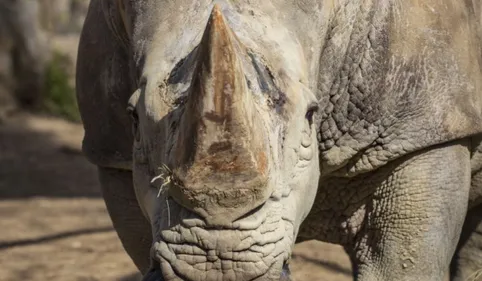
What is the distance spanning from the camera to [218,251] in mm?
3355

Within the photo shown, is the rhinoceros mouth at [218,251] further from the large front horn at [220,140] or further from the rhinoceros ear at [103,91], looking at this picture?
the rhinoceros ear at [103,91]

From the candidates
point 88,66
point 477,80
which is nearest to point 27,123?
point 88,66

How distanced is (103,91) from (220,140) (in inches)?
70.5

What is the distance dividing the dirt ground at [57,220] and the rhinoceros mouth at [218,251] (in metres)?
3.68

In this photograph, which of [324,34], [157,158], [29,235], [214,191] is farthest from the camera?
[29,235]

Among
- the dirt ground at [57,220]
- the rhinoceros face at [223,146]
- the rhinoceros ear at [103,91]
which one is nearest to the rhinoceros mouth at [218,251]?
the rhinoceros face at [223,146]

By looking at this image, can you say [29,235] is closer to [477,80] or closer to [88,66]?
[88,66]

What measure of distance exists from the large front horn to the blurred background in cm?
382

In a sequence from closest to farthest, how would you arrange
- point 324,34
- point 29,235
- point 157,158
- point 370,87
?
point 157,158 → point 324,34 → point 370,87 → point 29,235

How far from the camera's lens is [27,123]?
511 inches

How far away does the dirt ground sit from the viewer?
746 centimetres

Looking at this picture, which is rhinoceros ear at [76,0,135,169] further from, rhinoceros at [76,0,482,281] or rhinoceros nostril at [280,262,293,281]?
rhinoceros nostril at [280,262,293,281]

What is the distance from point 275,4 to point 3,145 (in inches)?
345

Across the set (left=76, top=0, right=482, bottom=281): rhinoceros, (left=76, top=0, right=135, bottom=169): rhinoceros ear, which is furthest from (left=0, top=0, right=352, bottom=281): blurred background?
(left=76, top=0, right=482, bottom=281): rhinoceros
